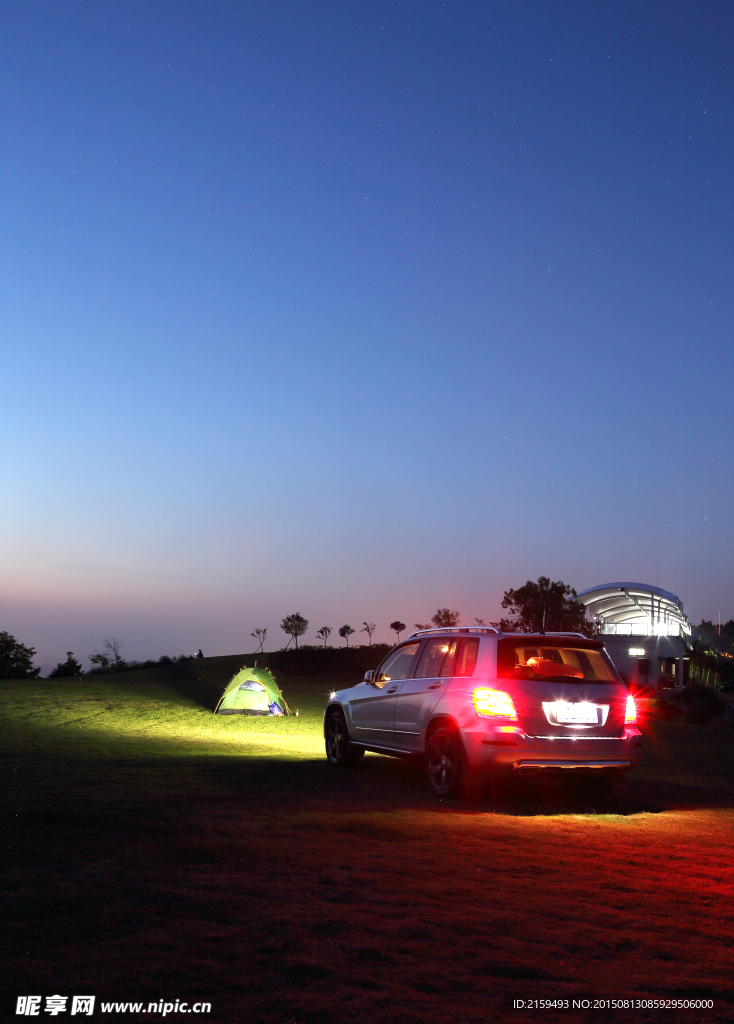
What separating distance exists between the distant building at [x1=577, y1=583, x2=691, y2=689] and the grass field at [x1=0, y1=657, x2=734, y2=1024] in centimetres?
4433

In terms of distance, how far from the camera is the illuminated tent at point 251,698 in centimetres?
2270

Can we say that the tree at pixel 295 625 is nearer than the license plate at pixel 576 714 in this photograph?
No

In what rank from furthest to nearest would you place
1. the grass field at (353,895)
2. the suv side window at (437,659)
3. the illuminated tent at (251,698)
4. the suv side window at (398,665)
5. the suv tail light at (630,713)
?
1. the illuminated tent at (251,698)
2. the suv side window at (398,665)
3. the suv side window at (437,659)
4. the suv tail light at (630,713)
5. the grass field at (353,895)

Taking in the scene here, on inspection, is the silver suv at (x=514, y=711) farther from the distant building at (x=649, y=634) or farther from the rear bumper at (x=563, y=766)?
the distant building at (x=649, y=634)

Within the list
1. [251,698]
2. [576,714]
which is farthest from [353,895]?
[251,698]

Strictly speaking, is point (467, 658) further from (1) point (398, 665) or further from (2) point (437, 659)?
(1) point (398, 665)

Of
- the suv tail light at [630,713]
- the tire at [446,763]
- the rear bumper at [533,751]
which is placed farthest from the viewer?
the suv tail light at [630,713]

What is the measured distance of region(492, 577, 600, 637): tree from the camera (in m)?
48.6

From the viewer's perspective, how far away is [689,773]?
537 inches

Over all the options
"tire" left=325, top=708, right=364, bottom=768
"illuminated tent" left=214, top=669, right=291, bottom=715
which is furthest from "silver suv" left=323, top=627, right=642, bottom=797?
"illuminated tent" left=214, top=669, right=291, bottom=715

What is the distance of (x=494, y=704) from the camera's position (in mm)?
9000

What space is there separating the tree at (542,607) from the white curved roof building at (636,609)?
252 inches

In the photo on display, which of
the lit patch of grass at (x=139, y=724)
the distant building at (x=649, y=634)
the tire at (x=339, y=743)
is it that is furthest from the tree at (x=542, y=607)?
the tire at (x=339, y=743)

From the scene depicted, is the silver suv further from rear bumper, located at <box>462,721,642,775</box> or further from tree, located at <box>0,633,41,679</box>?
tree, located at <box>0,633,41,679</box>
